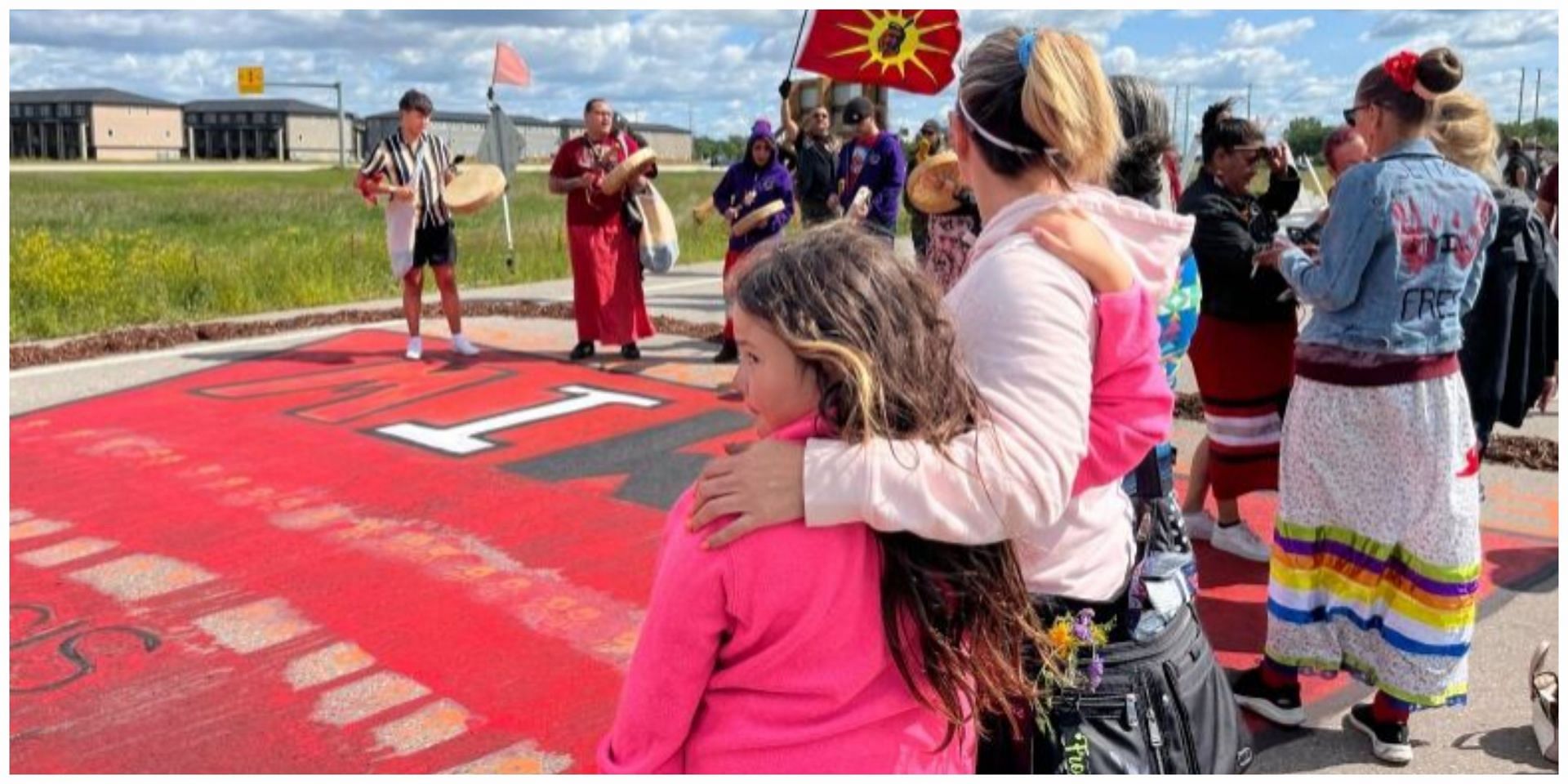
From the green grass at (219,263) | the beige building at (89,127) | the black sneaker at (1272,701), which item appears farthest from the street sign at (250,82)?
the beige building at (89,127)

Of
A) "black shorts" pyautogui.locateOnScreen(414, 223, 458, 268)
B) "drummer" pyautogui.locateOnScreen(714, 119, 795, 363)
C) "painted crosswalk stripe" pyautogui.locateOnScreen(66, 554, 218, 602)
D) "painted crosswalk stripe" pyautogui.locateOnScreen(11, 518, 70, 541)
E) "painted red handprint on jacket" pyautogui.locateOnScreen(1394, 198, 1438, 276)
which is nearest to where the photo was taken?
"painted red handprint on jacket" pyautogui.locateOnScreen(1394, 198, 1438, 276)

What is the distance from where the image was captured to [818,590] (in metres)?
1.74

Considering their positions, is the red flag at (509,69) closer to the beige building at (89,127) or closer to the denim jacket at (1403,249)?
the denim jacket at (1403,249)

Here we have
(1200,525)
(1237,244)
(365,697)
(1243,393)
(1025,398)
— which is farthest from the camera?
(1200,525)

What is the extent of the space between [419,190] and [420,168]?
0.15 m

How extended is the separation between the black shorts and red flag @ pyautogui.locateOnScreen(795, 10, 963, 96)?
324 cm

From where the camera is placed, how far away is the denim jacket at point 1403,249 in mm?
3453

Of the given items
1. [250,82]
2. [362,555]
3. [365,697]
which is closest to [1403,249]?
[365,697]

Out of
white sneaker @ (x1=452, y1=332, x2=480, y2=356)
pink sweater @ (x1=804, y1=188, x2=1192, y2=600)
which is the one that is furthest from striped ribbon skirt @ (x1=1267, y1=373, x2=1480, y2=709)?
white sneaker @ (x1=452, y1=332, x2=480, y2=356)

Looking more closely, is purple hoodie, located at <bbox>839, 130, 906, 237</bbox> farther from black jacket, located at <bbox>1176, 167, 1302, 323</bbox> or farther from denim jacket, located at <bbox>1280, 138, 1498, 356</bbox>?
denim jacket, located at <bbox>1280, 138, 1498, 356</bbox>

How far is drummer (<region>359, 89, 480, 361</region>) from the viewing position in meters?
9.44

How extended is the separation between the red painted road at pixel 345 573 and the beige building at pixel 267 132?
120080 mm

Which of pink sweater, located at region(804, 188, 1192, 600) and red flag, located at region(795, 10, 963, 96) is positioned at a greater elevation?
red flag, located at region(795, 10, 963, 96)

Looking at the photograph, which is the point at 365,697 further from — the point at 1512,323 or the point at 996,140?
the point at 1512,323
